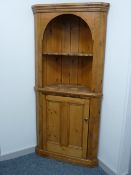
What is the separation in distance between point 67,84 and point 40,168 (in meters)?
1.03

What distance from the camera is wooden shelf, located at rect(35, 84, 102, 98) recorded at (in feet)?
7.23

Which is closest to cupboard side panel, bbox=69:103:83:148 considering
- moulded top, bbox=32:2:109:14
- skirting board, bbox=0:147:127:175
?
skirting board, bbox=0:147:127:175

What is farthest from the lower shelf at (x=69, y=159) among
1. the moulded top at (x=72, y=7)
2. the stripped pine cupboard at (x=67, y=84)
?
the moulded top at (x=72, y=7)

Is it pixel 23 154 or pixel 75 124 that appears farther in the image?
pixel 23 154

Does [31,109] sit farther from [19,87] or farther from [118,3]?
[118,3]

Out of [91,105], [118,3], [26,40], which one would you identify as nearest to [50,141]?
[91,105]

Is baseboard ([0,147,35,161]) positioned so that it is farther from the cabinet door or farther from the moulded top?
the moulded top

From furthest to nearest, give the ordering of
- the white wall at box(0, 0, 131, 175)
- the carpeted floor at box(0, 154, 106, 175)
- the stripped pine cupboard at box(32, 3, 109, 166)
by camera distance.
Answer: the carpeted floor at box(0, 154, 106, 175), the stripped pine cupboard at box(32, 3, 109, 166), the white wall at box(0, 0, 131, 175)

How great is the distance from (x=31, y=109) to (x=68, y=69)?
0.67 metres

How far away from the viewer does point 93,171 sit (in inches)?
91.4

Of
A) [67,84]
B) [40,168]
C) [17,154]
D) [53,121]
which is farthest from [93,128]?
[17,154]

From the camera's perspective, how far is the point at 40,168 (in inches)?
92.2

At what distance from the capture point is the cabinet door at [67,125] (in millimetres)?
2297

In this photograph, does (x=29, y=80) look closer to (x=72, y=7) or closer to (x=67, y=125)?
(x=67, y=125)
